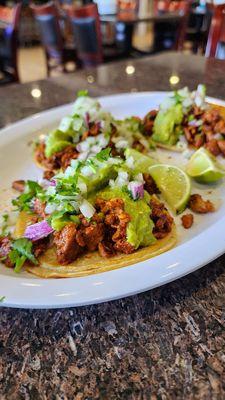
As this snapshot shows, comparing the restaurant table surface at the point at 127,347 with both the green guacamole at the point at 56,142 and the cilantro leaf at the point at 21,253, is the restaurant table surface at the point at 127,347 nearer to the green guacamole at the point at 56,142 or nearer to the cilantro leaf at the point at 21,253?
the cilantro leaf at the point at 21,253

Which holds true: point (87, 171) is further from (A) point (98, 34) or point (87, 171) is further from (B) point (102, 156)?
(A) point (98, 34)

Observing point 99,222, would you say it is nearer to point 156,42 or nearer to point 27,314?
point 27,314

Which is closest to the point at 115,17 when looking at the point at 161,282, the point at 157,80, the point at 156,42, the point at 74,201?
the point at 156,42

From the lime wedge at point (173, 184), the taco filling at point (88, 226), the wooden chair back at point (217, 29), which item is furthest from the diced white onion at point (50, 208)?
the wooden chair back at point (217, 29)

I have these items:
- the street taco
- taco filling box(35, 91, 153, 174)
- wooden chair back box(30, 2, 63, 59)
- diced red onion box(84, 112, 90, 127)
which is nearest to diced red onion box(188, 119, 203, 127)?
the street taco

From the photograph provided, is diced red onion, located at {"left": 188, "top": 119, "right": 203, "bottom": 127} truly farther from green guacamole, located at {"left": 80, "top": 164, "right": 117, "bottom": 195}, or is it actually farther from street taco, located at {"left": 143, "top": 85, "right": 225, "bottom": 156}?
green guacamole, located at {"left": 80, "top": 164, "right": 117, "bottom": 195}
